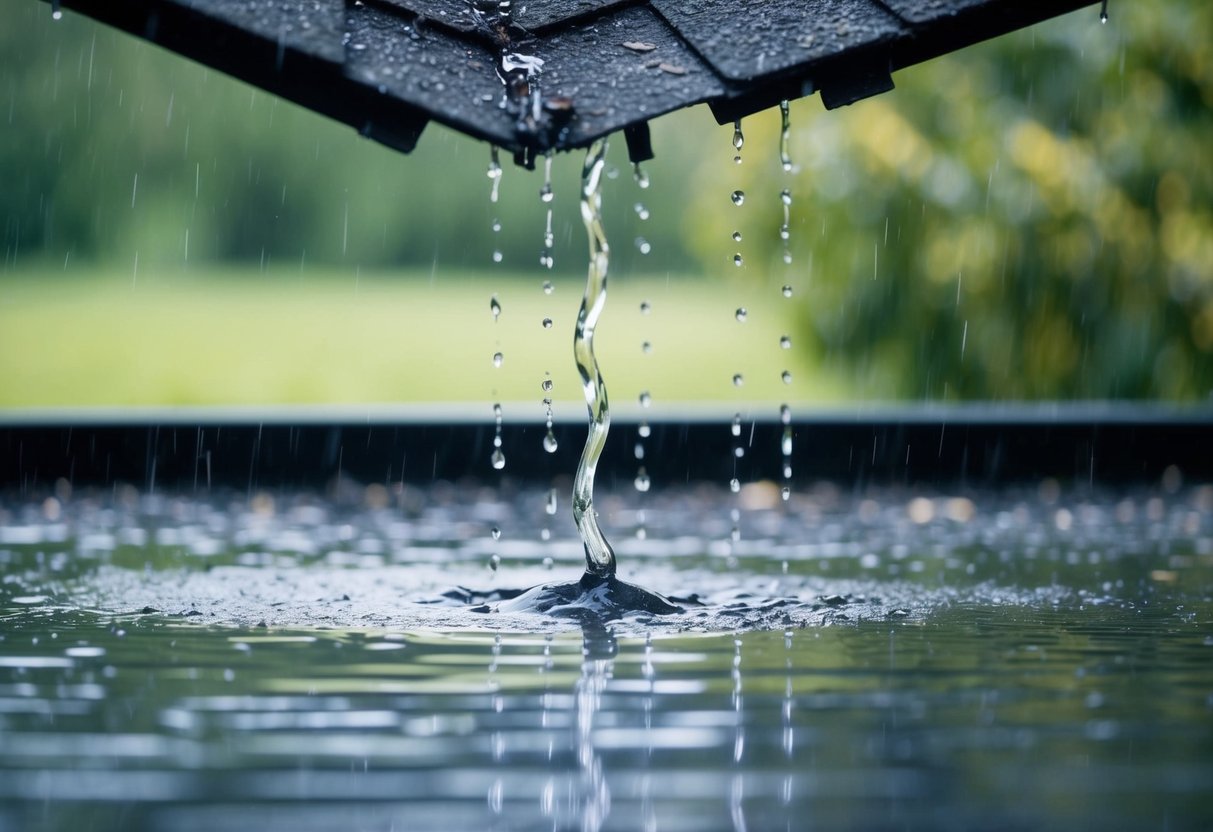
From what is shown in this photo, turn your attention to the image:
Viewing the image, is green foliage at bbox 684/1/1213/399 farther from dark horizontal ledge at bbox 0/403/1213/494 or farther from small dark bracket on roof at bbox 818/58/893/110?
small dark bracket on roof at bbox 818/58/893/110

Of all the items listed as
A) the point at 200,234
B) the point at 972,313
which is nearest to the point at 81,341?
the point at 200,234

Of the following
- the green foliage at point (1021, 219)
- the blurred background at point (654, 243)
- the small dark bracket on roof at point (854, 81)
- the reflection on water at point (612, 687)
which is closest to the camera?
the reflection on water at point (612, 687)

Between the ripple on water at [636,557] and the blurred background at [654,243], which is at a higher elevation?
the blurred background at [654,243]

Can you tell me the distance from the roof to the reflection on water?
4.00 ft

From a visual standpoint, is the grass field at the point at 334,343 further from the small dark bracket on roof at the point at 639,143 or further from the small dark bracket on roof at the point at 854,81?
the small dark bracket on roof at the point at 854,81

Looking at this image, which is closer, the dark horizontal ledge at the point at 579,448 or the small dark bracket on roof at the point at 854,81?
the small dark bracket on roof at the point at 854,81

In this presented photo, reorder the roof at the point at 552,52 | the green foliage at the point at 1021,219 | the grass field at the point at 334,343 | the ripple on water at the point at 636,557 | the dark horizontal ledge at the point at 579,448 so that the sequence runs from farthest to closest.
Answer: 1. the grass field at the point at 334,343
2. the green foliage at the point at 1021,219
3. the dark horizontal ledge at the point at 579,448
4. the ripple on water at the point at 636,557
5. the roof at the point at 552,52

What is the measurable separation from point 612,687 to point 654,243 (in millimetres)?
29245

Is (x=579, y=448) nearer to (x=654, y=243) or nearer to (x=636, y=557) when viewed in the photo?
(x=636, y=557)

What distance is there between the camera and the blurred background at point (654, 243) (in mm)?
13016

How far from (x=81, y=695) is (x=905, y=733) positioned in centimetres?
171

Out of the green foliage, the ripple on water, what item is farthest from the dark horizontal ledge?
the green foliage

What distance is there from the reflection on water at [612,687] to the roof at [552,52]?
1.22m

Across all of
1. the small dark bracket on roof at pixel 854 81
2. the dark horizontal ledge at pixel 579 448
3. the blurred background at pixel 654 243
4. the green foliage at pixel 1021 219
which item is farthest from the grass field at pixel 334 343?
the small dark bracket on roof at pixel 854 81
